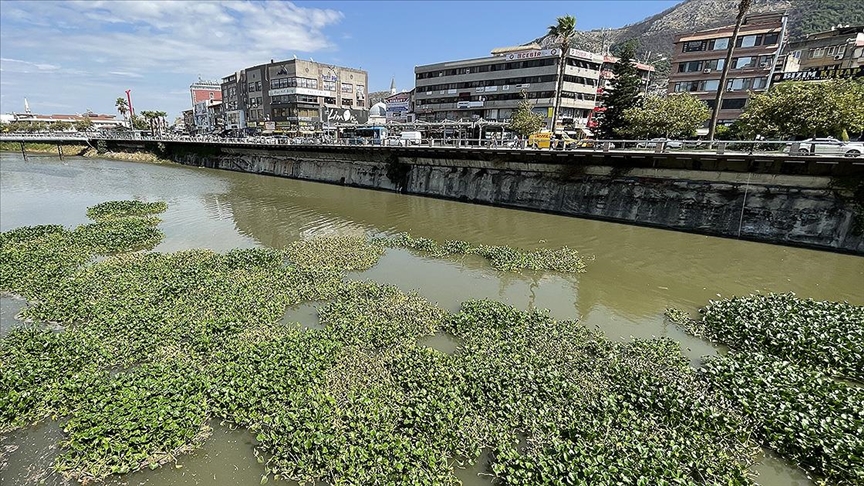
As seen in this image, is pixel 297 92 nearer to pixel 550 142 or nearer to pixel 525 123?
pixel 525 123

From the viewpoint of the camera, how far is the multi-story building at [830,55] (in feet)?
185

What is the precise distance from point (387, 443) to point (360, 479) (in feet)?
2.84

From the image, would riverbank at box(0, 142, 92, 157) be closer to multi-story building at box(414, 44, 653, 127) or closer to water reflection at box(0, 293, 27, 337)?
multi-story building at box(414, 44, 653, 127)

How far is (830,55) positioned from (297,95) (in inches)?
3882

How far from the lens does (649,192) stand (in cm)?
2791

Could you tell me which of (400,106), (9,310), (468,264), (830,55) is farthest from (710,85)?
(9,310)

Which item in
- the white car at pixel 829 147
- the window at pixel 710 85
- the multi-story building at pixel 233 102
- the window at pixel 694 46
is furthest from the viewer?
the multi-story building at pixel 233 102

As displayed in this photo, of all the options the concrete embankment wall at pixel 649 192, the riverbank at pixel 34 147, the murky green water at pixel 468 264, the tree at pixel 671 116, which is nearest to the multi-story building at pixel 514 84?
the tree at pixel 671 116

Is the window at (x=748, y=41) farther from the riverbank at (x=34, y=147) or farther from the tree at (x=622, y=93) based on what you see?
the riverbank at (x=34, y=147)

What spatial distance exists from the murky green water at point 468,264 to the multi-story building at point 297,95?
5561 centimetres

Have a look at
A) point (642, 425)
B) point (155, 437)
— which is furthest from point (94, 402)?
point (642, 425)

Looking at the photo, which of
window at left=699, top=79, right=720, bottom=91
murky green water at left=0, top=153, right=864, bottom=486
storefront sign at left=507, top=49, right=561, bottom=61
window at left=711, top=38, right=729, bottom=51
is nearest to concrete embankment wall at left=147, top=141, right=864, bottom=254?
murky green water at left=0, top=153, right=864, bottom=486

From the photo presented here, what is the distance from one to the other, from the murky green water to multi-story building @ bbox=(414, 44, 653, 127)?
45.3 m

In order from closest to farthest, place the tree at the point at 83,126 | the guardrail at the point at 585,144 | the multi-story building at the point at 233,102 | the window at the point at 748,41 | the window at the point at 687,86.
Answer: the guardrail at the point at 585,144 → the window at the point at 748,41 → the window at the point at 687,86 → the multi-story building at the point at 233,102 → the tree at the point at 83,126
